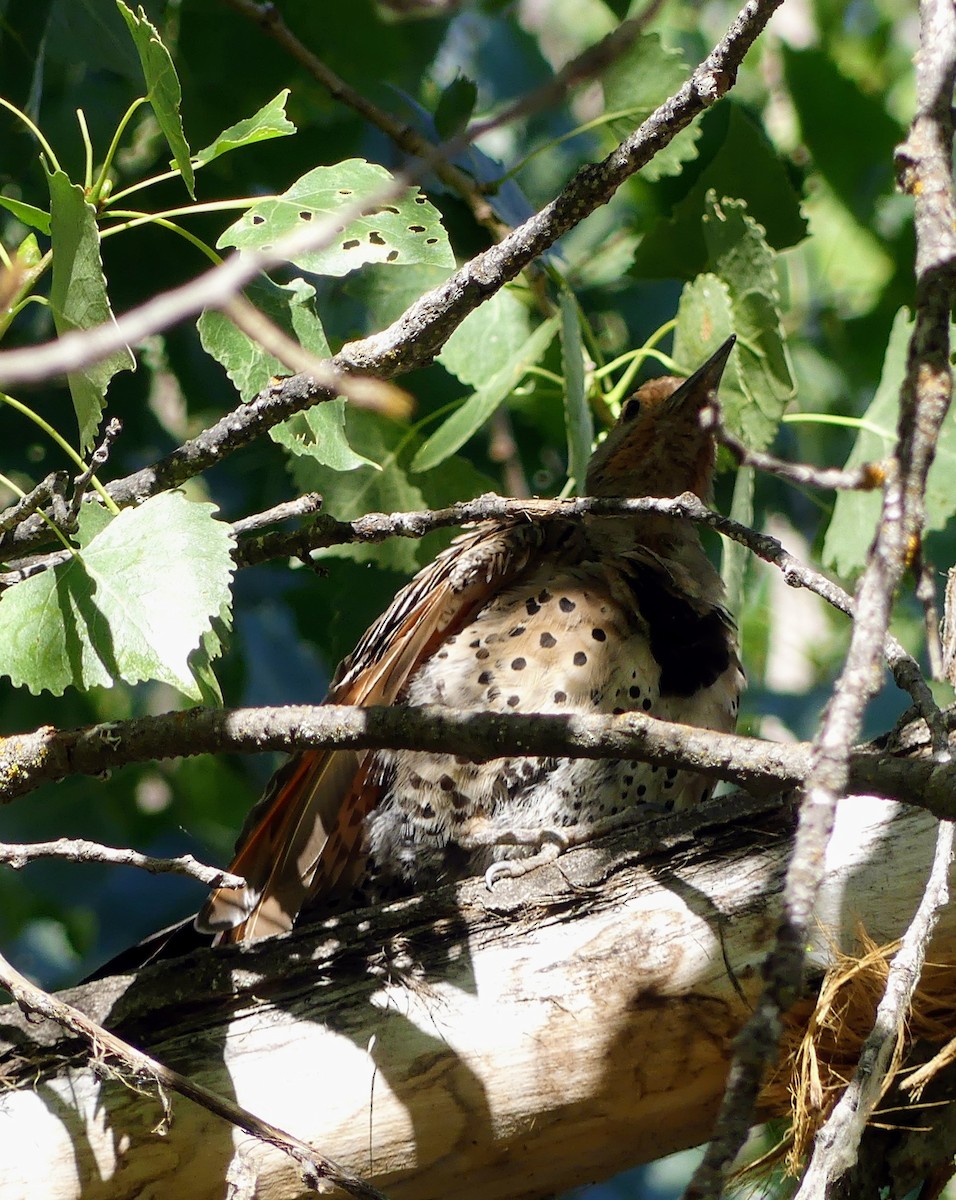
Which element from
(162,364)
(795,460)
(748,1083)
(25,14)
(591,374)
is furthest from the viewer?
(795,460)

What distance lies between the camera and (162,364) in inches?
148

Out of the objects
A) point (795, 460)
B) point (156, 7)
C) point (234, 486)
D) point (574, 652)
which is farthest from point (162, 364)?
point (795, 460)

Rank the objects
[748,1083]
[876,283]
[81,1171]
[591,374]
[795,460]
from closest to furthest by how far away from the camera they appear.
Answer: [748,1083]
[81,1171]
[591,374]
[795,460]
[876,283]

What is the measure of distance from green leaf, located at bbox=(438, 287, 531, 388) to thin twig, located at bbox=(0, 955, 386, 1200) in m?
1.78

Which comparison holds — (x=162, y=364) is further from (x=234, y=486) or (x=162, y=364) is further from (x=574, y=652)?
(x=574, y=652)

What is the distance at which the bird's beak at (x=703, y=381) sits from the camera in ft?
11.0

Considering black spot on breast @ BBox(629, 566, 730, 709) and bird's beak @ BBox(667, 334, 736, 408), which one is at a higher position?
bird's beak @ BBox(667, 334, 736, 408)

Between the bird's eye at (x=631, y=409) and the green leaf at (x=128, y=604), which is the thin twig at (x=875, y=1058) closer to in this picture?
the green leaf at (x=128, y=604)

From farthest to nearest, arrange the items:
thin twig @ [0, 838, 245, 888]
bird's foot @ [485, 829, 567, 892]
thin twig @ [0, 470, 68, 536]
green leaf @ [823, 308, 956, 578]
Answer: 1. green leaf @ [823, 308, 956, 578]
2. bird's foot @ [485, 829, 567, 892]
3. thin twig @ [0, 470, 68, 536]
4. thin twig @ [0, 838, 245, 888]

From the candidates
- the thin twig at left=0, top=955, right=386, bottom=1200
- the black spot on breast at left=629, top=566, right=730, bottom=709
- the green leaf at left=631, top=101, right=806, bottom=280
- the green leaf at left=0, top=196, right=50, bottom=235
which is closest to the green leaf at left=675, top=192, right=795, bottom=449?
the green leaf at left=631, top=101, right=806, bottom=280

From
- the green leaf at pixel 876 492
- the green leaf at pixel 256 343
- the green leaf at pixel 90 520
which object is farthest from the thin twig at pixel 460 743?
the green leaf at pixel 876 492

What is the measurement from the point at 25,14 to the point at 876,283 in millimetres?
2830

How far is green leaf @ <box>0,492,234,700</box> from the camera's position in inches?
71.1

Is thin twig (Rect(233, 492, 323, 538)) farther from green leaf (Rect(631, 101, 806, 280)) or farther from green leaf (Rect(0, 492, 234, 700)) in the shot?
green leaf (Rect(631, 101, 806, 280))
